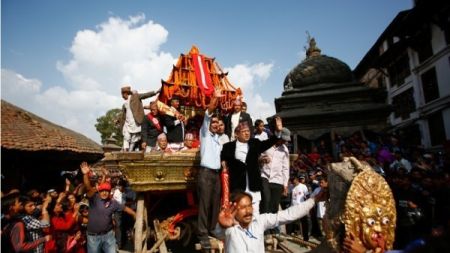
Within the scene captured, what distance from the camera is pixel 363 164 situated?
2.23m

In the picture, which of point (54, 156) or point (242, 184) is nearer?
point (242, 184)

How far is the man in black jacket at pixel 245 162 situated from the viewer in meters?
4.40

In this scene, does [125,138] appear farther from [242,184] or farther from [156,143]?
[242,184]

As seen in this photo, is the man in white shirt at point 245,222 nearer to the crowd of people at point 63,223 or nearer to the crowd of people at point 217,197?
the crowd of people at point 217,197

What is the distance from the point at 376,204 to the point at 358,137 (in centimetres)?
1601

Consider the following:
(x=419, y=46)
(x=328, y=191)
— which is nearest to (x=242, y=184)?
(x=328, y=191)

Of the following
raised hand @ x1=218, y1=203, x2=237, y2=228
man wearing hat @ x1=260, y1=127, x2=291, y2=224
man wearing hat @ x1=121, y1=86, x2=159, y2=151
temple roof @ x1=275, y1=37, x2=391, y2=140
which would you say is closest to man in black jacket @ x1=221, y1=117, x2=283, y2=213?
man wearing hat @ x1=260, y1=127, x2=291, y2=224

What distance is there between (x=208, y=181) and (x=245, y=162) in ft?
2.02

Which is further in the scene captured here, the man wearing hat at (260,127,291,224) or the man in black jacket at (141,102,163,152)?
the man in black jacket at (141,102,163,152)

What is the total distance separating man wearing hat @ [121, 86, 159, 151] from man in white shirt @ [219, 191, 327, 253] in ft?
15.0

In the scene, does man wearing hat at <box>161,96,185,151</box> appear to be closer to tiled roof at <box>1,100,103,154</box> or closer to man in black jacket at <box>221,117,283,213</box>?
man in black jacket at <box>221,117,283,213</box>

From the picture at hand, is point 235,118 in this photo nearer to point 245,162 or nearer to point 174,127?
point 174,127

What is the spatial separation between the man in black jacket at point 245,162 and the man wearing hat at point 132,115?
3.07 m

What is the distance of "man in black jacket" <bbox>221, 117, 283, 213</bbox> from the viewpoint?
440 cm
